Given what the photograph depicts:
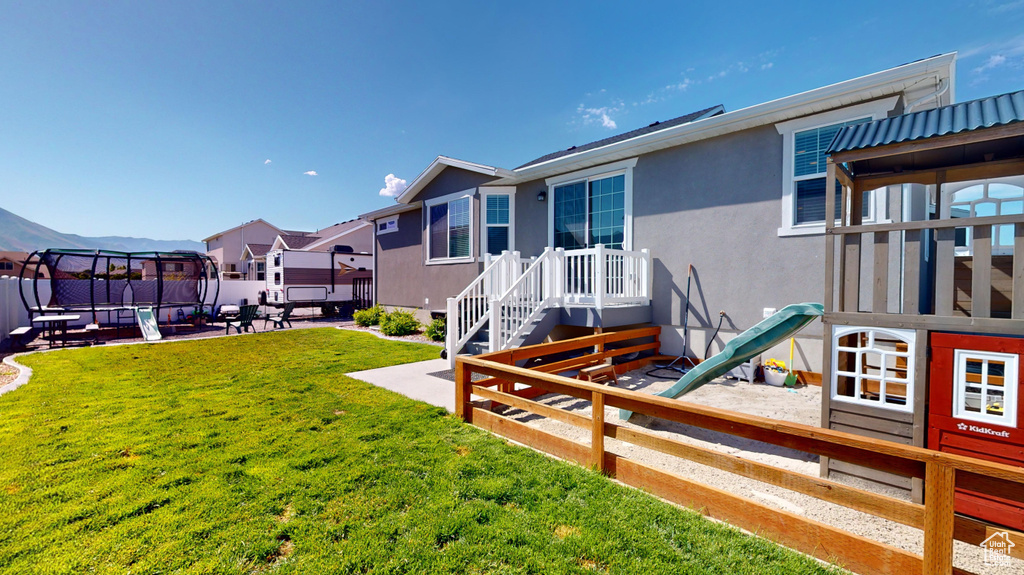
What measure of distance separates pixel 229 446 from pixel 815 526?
15.5 ft

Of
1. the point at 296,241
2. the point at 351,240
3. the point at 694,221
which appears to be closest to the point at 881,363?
the point at 694,221

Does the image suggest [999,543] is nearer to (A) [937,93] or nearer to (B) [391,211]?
(A) [937,93]

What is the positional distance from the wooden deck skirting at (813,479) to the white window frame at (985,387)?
1.02 metres

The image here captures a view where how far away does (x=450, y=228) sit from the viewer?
11617mm

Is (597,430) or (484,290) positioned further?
(484,290)

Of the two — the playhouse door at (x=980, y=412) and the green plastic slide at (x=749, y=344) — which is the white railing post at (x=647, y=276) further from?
the playhouse door at (x=980, y=412)

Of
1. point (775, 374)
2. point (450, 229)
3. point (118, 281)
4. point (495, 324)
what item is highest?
point (450, 229)

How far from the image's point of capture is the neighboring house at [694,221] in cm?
594

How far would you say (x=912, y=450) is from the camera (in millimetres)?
1979

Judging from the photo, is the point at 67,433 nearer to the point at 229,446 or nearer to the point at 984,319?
the point at 229,446

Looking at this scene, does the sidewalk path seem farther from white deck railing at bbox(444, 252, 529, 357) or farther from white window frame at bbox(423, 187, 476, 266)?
white window frame at bbox(423, 187, 476, 266)

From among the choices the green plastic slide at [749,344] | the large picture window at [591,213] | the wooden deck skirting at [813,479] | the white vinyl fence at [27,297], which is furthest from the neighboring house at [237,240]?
the wooden deck skirting at [813,479]

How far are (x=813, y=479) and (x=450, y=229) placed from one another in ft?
34.3

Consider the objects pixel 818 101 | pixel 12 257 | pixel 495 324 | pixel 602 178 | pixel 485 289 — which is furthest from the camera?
pixel 12 257
